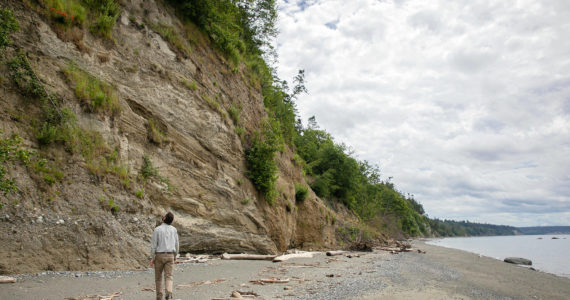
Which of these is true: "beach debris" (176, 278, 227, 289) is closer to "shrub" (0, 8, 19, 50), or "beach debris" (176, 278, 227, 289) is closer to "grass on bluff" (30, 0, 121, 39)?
"shrub" (0, 8, 19, 50)

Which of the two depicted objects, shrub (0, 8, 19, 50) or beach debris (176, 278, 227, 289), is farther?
shrub (0, 8, 19, 50)

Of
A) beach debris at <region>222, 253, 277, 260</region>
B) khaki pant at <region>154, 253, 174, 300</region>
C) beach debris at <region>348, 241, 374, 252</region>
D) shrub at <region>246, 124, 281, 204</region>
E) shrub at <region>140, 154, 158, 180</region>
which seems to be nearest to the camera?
khaki pant at <region>154, 253, 174, 300</region>

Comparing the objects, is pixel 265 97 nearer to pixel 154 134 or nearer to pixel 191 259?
pixel 154 134

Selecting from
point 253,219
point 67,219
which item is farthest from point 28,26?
point 253,219

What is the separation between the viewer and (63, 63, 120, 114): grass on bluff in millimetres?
10766

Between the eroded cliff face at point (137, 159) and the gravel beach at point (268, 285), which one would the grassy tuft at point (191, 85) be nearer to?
the eroded cliff face at point (137, 159)

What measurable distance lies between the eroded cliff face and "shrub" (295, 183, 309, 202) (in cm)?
288

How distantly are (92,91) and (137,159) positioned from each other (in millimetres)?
2903

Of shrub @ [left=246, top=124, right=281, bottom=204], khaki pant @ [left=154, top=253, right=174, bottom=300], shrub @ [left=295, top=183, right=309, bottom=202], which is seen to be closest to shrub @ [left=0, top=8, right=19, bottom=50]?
khaki pant @ [left=154, top=253, right=174, bottom=300]

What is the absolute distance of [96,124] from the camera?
36.0 ft

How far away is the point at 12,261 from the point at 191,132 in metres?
8.23

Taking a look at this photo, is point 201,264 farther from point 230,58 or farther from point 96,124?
point 230,58

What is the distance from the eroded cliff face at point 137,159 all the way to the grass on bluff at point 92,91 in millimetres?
213

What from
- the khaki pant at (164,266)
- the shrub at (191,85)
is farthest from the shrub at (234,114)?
the khaki pant at (164,266)
